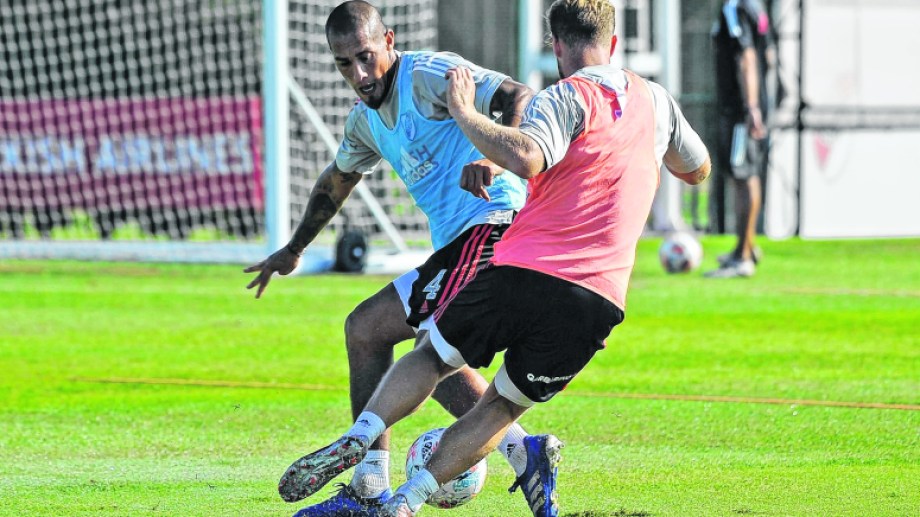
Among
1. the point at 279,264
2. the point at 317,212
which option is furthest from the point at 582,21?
the point at 279,264

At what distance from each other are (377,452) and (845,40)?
1541cm

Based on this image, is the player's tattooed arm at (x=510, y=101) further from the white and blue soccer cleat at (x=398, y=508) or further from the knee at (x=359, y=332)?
the white and blue soccer cleat at (x=398, y=508)

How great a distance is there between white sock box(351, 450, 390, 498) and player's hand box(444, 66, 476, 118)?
1.32 metres

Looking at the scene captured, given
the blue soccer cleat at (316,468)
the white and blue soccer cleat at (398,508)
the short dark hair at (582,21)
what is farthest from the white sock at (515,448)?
the short dark hair at (582,21)

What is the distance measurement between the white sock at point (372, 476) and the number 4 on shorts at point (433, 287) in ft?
1.91

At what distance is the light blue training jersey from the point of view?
5.29 meters

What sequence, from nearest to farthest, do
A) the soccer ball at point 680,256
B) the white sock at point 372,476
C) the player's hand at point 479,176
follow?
1. the player's hand at point 479,176
2. the white sock at point 372,476
3. the soccer ball at point 680,256

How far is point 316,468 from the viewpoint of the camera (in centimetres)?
446

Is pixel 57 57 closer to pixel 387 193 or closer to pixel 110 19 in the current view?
pixel 110 19

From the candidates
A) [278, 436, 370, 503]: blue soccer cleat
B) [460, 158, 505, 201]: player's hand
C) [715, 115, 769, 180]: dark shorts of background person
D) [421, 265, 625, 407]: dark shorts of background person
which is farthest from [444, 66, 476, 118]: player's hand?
[715, 115, 769, 180]: dark shorts of background person

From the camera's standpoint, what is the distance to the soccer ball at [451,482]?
5.04 meters

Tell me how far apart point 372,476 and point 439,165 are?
1.12 metres

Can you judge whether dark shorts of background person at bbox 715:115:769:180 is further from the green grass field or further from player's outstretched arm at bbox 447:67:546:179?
player's outstretched arm at bbox 447:67:546:179

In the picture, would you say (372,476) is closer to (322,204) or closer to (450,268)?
(450,268)
